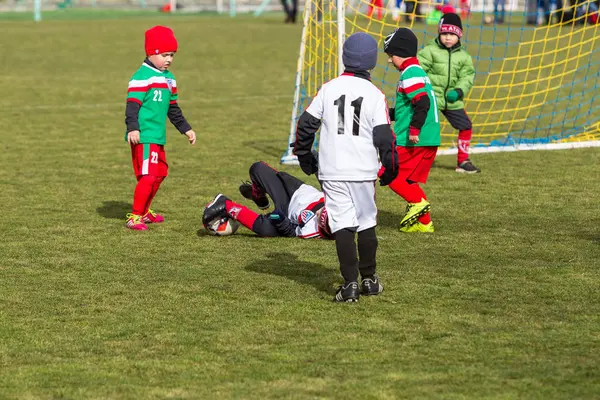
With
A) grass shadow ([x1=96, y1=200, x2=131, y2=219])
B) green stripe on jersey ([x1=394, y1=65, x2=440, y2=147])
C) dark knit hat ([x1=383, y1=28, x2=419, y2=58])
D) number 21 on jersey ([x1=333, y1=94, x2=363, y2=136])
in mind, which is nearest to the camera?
number 21 on jersey ([x1=333, y1=94, x2=363, y2=136])

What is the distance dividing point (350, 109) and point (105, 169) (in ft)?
18.8

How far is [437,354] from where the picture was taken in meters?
5.34

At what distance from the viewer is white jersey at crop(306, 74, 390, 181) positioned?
6215mm

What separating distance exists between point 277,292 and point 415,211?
2.04 m

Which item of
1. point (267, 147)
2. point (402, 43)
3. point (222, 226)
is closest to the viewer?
point (402, 43)

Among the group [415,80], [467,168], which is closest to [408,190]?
[415,80]

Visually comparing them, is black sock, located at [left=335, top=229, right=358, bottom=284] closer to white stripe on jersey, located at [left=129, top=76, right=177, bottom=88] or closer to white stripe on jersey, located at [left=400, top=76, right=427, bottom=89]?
white stripe on jersey, located at [left=400, top=76, right=427, bottom=89]

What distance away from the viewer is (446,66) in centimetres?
1071

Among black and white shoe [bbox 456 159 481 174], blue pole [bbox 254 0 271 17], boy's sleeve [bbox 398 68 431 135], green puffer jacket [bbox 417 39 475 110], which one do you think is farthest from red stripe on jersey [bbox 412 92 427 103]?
blue pole [bbox 254 0 271 17]

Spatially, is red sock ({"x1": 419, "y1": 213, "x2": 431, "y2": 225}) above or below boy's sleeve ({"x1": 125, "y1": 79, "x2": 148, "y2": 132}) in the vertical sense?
below

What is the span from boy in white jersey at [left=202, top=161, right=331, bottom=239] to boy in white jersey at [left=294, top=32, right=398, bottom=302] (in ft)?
5.54

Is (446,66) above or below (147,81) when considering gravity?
below

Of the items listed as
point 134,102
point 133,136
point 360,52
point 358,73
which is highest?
point 360,52

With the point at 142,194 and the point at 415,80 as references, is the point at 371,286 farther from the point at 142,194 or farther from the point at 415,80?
the point at 142,194
